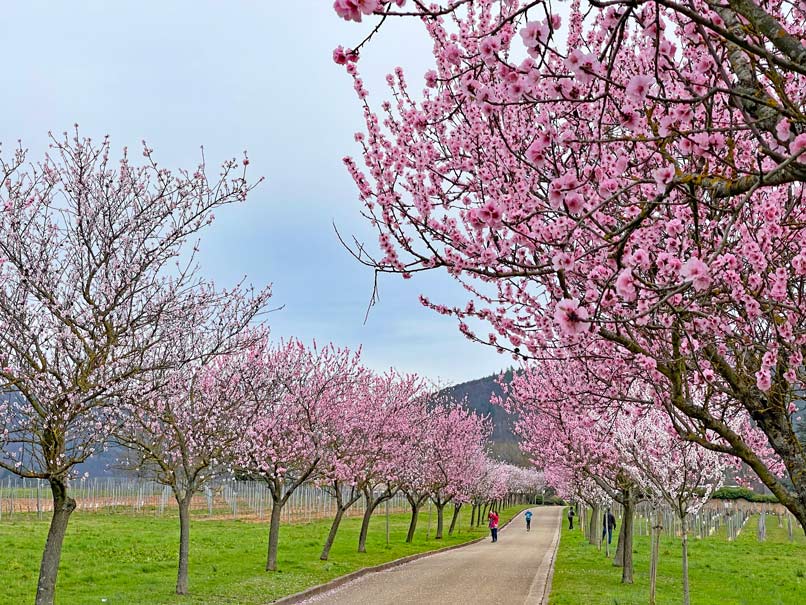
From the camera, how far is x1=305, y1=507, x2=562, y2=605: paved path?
15.9 m

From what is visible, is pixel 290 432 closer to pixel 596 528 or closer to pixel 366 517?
pixel 366 517

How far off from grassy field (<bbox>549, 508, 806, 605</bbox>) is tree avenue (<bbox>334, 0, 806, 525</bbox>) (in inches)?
391

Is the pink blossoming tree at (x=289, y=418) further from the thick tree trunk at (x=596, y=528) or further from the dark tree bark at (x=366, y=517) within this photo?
the thick tree trunk at (x=596, y=528)

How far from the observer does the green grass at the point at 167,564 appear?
14.4 metres

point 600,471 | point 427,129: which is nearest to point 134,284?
point 427,129

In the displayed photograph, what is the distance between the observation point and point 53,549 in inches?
380

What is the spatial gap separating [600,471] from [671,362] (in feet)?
45.9

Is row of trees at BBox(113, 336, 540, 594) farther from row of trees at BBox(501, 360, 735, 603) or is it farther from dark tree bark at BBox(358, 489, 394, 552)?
row of trees at BBox(501, 360, 735, 603)

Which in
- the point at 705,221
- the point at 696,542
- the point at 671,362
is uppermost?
the point at 705,221

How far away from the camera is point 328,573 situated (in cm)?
1911

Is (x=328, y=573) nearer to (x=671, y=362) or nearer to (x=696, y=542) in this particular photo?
(x=671, y=362)

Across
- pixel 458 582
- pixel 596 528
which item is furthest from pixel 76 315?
pixel 596 528

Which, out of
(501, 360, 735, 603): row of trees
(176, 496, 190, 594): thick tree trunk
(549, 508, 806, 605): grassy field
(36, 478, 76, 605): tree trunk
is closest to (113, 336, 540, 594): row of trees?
(176, 496, 190, 594): thick tree trunk

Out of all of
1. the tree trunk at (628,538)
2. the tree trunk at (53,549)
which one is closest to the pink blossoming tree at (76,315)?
the tree trunk at (53,549)
